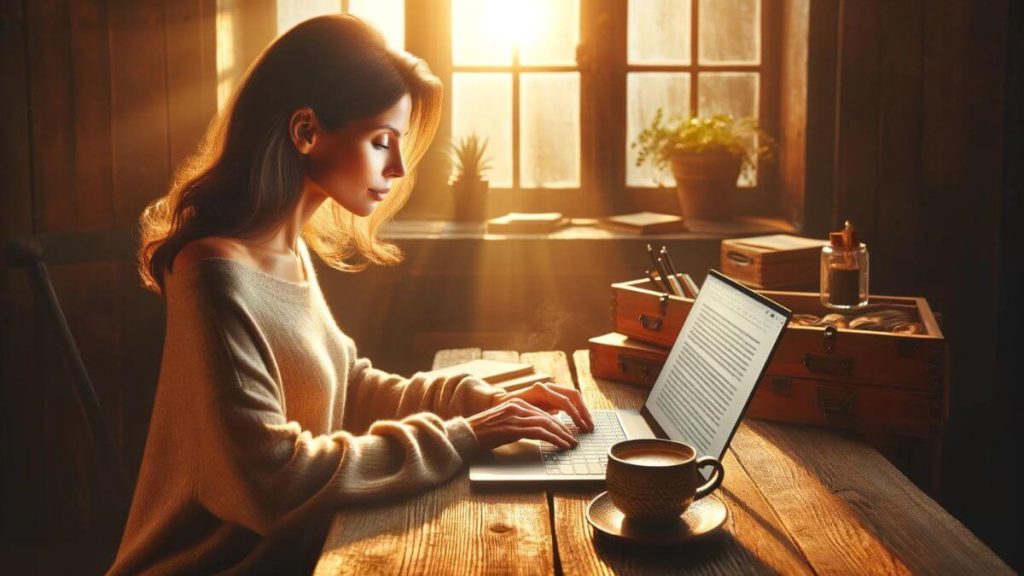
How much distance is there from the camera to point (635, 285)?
7.79ft

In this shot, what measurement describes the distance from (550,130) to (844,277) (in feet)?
4.84

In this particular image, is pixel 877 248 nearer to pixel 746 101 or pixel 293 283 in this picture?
pixel 746 101

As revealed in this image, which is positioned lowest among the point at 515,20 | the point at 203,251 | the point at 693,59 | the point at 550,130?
the point at 203,251

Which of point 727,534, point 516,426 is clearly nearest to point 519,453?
point 516,426

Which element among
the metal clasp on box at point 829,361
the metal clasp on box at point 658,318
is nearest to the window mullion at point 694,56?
the metal clasp on box at point 658,318

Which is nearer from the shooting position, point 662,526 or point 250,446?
point 662,526

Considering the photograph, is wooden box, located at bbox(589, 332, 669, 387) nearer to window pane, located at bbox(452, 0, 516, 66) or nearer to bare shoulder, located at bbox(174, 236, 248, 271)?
bare shoulder, located at bbox(174, 236, 248, 271)

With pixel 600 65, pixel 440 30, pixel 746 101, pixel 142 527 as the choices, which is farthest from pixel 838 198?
pixel 142 527

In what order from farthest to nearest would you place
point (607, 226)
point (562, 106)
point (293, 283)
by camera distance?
point (562, 106), point (607, 226), point (293, 283)

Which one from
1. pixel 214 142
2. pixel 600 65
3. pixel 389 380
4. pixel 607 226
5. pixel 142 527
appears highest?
pixel 600 65

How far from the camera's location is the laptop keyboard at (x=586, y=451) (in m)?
1.54

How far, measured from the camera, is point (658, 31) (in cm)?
341

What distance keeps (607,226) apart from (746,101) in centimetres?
66

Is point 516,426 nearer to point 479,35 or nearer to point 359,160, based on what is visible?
point 359,160
